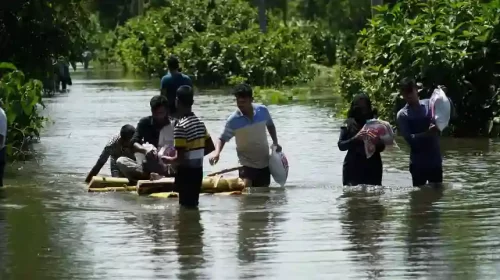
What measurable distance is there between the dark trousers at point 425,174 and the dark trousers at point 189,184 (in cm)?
249

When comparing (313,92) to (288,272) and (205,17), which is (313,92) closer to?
(205,17)

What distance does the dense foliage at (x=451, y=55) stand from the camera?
2175 cm

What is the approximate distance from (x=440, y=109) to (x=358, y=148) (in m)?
0.98

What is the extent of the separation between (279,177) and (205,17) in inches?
1404

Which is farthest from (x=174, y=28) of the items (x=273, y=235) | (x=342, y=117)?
(x=273, y=235)

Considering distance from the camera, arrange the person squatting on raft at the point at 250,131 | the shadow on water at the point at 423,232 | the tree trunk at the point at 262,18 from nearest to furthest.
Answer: the shadow on water at the point at 423,232
the person squatting on raft at the point at 250,131
the tree trunk at the point at 262,18

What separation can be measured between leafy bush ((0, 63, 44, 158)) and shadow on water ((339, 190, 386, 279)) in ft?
20.5

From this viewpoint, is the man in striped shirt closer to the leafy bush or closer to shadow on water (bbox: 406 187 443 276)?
shadow on water (bbox: 406 187 443 276)

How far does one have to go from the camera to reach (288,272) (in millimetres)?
9727

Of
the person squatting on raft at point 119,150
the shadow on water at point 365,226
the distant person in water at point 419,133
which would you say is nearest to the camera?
the shadow on water at point 365,226

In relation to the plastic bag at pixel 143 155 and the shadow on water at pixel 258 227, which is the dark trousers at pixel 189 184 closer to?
the shadow on water at pixel 258 227

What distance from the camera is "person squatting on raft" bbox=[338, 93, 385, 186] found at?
14.1 meters

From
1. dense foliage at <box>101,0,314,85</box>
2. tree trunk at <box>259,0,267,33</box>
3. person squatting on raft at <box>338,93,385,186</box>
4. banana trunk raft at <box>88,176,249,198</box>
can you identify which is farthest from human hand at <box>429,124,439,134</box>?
tree trunk at <box>259,0,267,33</box>

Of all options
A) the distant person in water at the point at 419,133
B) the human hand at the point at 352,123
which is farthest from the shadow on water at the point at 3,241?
the distant person in water at the point at 419,133
